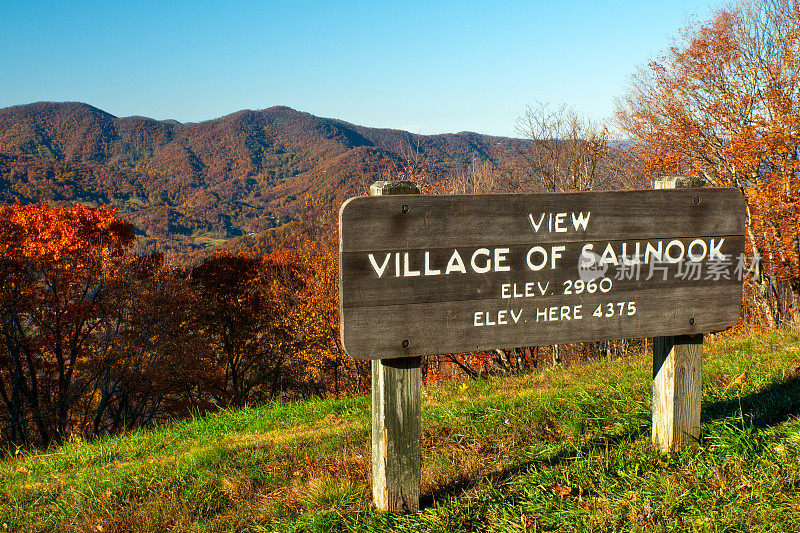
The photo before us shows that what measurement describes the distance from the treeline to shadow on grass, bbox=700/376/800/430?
13.8m

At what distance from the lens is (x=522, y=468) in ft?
10.3

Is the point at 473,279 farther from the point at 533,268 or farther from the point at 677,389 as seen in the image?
the point at 677,389

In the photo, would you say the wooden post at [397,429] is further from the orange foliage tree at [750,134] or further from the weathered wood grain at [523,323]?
the orange foliage tree at [750,134]

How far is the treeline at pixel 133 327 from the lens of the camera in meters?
19.8

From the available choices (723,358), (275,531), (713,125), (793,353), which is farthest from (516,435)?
(713,125)

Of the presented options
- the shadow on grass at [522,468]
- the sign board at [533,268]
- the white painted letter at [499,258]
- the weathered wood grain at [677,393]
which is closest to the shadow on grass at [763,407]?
the weathered wood grain at [677,393]

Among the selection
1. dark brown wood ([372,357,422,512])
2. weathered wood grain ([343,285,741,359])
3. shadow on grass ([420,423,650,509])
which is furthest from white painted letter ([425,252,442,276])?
shadow on grass ([420,423,650,509])

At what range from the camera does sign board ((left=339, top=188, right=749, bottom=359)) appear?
2.64 metres

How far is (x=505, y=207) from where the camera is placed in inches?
111

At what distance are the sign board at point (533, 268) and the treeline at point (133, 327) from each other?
14.2 m

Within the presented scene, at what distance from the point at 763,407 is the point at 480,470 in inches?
85.1

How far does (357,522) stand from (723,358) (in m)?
4.08

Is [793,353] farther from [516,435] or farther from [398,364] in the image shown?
[398,364]

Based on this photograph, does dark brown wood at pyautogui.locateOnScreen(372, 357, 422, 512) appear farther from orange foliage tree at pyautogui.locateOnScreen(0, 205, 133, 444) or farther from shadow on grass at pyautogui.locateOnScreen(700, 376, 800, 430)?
orange foliage tree at pyautogui.locateOnScreen(0, 205, 133, 444)
